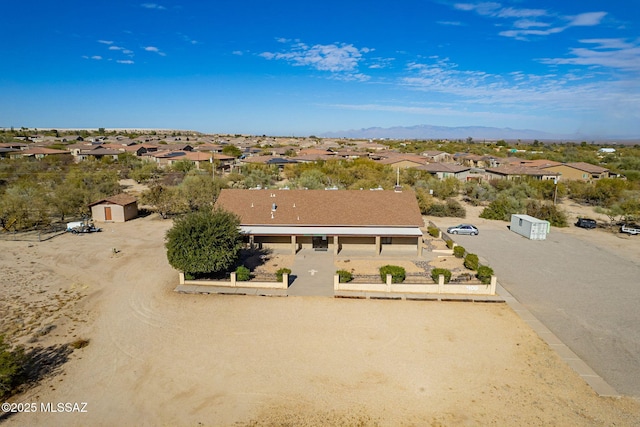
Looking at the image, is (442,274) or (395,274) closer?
(442,274)

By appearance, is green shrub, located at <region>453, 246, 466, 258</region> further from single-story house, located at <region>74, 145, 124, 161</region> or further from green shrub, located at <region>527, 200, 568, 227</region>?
single-story house, located at <region>74, 145, 124, 161</region>

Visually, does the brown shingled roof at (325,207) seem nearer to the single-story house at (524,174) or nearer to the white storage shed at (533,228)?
the white storage shed at (533,228)

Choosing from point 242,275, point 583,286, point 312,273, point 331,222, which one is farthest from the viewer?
point 331,222

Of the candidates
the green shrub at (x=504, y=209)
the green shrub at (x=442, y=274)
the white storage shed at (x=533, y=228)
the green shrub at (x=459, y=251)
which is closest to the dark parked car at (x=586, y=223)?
the green shrub at (x=504, y=209)

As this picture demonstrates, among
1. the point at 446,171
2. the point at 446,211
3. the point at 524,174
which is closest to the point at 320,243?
the point at 446,211

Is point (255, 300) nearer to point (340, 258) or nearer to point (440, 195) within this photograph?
point (340, 258)

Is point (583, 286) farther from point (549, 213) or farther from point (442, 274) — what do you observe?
point (549, 213)
